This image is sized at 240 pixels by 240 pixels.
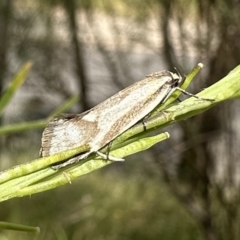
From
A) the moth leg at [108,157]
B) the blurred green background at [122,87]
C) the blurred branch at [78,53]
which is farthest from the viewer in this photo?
the blurred branch at [78,53]

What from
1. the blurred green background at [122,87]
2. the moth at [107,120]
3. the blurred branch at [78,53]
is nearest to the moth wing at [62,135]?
the moth at [107,120]

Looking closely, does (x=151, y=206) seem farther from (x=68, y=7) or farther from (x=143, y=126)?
(x=143, y=126)

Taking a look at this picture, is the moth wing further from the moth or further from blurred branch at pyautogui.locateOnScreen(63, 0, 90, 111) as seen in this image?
blurred branch at pyautogui.locateOnScreen(63, 0, 90, 111)

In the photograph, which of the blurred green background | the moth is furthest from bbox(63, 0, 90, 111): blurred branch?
the moth

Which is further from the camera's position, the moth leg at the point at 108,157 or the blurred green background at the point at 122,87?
the blurred green background at the point at 122,87

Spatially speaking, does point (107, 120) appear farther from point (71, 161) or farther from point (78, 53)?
point (78, 53)

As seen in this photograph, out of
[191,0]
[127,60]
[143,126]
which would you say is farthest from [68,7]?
[143,126]

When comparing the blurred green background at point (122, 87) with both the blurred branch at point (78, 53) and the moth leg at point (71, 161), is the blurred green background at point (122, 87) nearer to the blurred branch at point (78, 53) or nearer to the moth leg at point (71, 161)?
the blurred branch at point (78, 53)

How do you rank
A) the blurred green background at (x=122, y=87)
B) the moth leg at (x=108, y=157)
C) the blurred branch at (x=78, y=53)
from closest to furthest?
the moth leg at (x=108, y=157) < the blurred green background at (x=122, y=87) < the blurred branch at (x=78, y=53)
